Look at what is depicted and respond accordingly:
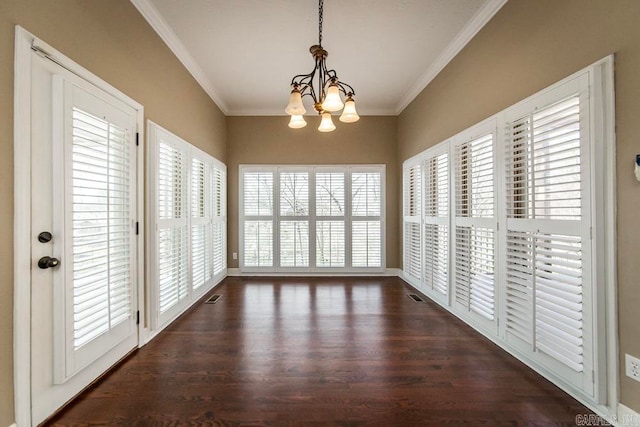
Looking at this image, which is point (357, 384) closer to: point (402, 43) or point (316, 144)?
point (402, 43)

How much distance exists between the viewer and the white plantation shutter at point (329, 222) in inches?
182

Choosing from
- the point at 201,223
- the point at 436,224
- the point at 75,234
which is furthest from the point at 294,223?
the point at 75,234

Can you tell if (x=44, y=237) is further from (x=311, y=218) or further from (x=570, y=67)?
(x=311, y=218)

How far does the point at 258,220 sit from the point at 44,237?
3212 mm

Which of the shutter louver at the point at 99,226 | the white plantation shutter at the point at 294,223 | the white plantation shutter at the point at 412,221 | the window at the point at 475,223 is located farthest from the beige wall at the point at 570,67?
the shutter louver at the point at 99,226

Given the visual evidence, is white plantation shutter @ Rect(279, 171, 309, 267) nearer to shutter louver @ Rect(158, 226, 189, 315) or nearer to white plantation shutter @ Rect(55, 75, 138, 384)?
shutter louver @ Rect(158, 226, 189, 315)

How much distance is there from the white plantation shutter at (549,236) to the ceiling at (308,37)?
1.28 metres

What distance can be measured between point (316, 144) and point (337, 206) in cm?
115

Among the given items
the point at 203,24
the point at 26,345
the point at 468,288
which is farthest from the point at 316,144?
the point at 26,345

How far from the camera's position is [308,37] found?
2.70m

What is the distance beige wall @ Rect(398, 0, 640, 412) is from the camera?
53.7 inches

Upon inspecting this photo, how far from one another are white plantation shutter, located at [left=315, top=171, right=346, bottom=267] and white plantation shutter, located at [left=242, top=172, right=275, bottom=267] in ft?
2.71

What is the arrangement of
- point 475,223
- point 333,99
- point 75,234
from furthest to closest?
point 475,223 < point 333,99 < point 75,234

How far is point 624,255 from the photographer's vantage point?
1403 millimetres
